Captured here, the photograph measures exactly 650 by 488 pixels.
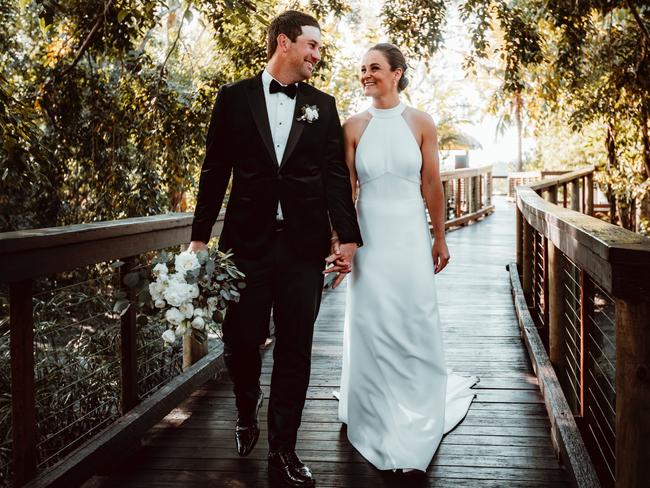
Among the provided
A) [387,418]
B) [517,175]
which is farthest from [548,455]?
[517,175]

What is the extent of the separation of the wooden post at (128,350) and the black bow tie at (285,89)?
1013mm

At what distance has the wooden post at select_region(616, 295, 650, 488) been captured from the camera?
6.57 feet

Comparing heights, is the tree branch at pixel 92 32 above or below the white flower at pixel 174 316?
above

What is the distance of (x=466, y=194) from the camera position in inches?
679

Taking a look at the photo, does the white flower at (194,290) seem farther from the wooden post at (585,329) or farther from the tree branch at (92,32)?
the tree branch at (92,32)

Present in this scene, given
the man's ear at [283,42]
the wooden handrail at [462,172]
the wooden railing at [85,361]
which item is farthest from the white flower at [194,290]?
the wooden handrail at [462,172]

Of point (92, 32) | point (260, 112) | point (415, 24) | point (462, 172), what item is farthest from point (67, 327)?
point (462, 172)

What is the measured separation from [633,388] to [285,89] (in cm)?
172

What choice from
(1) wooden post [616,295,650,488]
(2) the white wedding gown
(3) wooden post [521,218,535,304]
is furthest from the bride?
(3) wooden post [521,218,535,304]

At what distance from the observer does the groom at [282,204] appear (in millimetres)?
2922

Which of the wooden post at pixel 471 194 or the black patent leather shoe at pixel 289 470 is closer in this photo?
the black patent leather shoe at pixel 289 470

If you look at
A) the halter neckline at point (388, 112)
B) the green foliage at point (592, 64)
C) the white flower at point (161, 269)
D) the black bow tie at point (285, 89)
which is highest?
the green foliage at point (592, 64)

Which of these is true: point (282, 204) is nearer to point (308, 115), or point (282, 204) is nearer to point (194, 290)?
point (308, 115)

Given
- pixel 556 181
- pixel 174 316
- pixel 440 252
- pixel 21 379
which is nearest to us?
pixel 21 379
